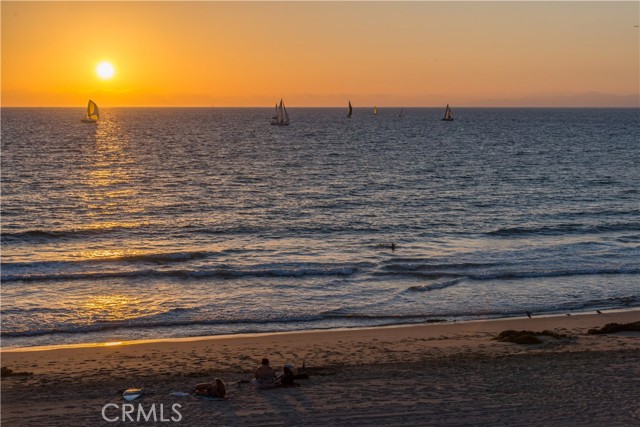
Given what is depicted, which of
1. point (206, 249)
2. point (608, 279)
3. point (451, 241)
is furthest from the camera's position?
point (451, 241)

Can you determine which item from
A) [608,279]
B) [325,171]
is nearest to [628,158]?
[325,171]

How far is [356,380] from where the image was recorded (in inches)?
679

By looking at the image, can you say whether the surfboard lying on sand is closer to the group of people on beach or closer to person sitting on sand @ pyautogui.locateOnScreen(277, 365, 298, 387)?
the group of people on beach

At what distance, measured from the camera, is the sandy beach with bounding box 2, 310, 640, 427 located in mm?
14953

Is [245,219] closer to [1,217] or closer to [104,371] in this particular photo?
[1,217]

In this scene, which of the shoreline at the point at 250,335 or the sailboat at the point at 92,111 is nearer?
the shoreline at the point at 250,335

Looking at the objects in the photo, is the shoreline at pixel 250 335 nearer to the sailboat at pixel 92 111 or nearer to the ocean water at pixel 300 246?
→ the ocean water at pixel 300 246

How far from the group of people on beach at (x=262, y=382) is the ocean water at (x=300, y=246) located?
682cm

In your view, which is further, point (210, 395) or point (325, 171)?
point (325, 171)

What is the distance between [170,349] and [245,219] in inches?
965

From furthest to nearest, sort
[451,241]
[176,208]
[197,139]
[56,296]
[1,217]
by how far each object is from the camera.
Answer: [197,139], [176,208], [1,217], [451,241], [56,296]

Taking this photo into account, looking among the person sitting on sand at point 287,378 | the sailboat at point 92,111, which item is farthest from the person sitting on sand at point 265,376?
the sailboat at point 92,111

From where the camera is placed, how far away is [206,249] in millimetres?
36250

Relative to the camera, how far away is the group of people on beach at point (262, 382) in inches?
628
